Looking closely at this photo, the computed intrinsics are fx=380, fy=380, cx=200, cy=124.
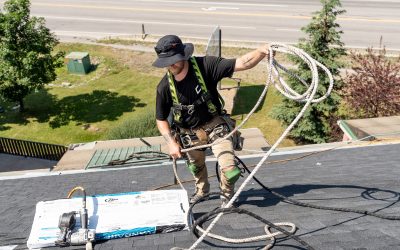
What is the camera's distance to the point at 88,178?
729cm

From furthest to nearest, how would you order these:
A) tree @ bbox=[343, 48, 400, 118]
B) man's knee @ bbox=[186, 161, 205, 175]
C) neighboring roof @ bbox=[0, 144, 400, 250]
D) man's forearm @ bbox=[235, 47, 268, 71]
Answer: tree @ bbox=[343, 48, 400, 118] < man's knee @ bbox=[186, 161, 205, 175] < man's forearm @ bbox=[235, 47, 268, 71] < neighboring roof @ bbox=[0, 144, 400, 250]

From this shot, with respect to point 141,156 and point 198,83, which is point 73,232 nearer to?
point 198,83

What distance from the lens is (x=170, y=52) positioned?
449 cm

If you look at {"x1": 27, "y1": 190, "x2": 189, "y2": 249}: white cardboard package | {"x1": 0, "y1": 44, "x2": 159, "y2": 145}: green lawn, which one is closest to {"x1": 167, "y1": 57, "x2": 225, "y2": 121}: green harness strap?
{"x1": 27, "y1": 190, "x2": 189, "y2": 249}: white cardboard package

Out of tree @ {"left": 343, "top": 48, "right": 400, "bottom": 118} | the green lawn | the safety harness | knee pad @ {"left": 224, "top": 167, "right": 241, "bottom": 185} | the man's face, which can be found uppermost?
the man's face

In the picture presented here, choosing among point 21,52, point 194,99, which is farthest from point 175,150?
point 21,52

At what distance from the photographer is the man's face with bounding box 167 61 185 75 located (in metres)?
4.56

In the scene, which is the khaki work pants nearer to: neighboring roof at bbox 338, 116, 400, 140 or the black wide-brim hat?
the black wide-brim hat

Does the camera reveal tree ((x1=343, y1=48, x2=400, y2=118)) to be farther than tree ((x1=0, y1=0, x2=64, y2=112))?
No

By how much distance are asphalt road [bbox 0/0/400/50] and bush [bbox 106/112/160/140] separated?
14.1 metres

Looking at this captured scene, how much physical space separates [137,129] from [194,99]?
10861mm

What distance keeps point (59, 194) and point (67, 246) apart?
98.1 inches

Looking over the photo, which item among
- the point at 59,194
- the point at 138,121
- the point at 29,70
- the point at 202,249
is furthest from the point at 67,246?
the point at 29,70

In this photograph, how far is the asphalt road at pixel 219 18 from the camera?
28078 mm
